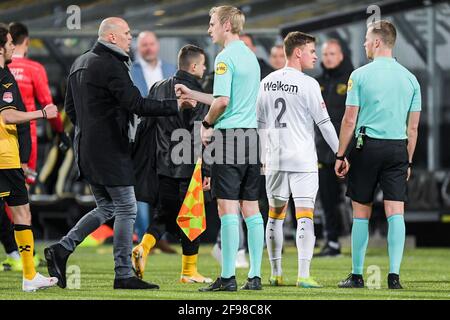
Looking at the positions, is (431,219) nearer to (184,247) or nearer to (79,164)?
(184,247)

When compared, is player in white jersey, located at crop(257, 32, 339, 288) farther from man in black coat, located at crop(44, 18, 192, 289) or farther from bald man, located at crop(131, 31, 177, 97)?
bald man, located at crop(131, 31, 177, 97)

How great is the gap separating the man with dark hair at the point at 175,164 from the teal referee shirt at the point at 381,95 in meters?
1.53

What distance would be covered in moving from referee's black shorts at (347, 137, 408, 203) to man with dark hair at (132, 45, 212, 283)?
58.3 inches

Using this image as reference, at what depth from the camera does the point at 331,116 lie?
13016 millimetres

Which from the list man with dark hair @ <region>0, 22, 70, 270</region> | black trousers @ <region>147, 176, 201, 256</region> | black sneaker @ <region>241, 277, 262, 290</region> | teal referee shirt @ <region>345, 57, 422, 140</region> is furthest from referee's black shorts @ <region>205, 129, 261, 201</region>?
man with dark hair @ <region>0, 22, 70, 270</region>

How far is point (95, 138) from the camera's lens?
8.96 m

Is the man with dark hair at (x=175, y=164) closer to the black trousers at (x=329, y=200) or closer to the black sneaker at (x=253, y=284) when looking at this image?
the black sneaker at (x=253, y=284)

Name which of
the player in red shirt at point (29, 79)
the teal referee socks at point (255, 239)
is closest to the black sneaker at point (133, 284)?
the teal referee socks at point (255, 239)

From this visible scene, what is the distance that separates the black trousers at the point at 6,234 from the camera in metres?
11.5

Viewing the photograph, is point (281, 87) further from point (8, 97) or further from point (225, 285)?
point (8, 97)

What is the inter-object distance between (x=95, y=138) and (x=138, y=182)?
4.77 feet

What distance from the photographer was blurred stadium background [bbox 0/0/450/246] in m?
15.7
